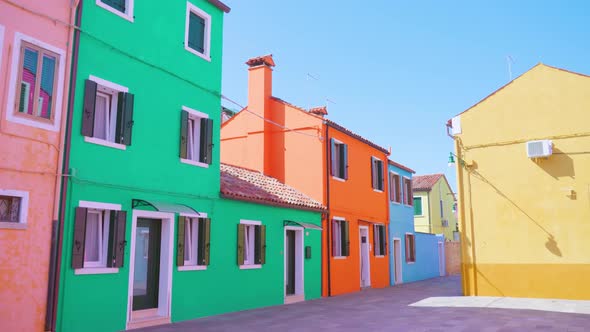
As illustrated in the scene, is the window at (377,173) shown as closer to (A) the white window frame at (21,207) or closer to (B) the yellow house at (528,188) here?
(B) the yellow house at (528,188)

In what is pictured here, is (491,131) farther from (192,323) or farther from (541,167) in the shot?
(192,323)

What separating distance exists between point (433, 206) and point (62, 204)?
29328 mm

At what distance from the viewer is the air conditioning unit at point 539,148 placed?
1557cm

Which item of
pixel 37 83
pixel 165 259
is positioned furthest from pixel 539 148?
pixel 37 83

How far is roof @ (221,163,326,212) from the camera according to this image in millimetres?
13434

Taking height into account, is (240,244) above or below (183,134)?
below

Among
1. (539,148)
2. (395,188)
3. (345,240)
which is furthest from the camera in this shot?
(395,188)

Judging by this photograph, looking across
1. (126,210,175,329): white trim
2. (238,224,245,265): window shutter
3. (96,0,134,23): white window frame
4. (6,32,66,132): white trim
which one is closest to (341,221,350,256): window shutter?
(238,224,245,265): window shutter

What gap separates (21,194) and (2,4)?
3.04 m

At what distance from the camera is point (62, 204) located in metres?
8.51

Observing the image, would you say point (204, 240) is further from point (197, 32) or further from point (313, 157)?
point (313, 157)

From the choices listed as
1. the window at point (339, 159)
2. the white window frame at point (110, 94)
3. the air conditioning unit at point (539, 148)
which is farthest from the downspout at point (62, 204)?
the air conditioning unit at point (539, 148)

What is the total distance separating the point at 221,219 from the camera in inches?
493

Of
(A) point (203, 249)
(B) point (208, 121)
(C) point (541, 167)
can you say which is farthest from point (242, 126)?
(C) point (541, 167)
